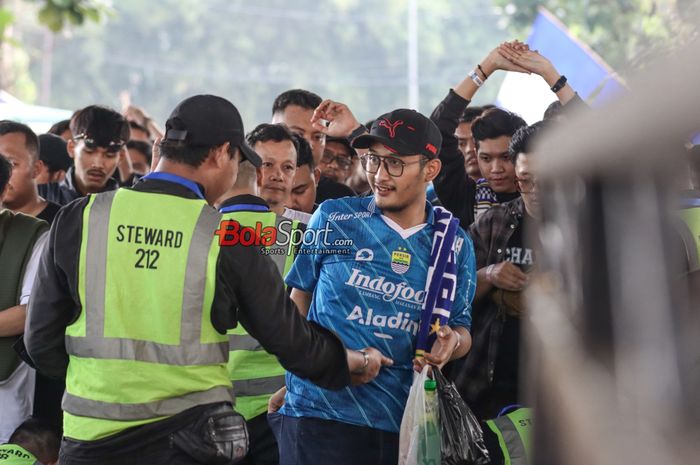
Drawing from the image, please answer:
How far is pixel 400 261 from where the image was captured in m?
4.70

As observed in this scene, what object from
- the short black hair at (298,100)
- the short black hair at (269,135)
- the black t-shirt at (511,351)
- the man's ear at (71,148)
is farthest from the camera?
the man's ear at (71,148)

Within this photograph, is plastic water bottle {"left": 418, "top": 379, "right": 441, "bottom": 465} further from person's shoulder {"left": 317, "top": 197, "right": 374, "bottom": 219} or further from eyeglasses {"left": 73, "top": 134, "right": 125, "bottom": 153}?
eyeglasses {"left": 73, "top": 134, "right": 125, "bottom": 153}

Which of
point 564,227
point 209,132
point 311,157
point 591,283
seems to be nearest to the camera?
point 591,283

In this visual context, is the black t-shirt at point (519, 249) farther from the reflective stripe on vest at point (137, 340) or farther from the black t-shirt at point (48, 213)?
the black t-shirt at point (48, 213)

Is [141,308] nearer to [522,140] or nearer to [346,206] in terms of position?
[346,206]

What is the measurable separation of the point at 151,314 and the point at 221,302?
24cm

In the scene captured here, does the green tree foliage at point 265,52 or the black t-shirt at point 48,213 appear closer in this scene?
the black t-shirt at point 48,213

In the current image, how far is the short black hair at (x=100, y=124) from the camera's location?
7559 mm

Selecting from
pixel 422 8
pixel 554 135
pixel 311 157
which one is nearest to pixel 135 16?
pixel 422 8

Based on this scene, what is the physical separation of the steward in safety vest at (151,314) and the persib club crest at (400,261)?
33.7 inches

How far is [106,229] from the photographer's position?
3770mm

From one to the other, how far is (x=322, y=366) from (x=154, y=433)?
0.69 meters

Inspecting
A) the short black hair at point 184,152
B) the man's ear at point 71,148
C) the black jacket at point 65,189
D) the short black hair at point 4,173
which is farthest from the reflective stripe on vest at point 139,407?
the man's ear at point 71,148

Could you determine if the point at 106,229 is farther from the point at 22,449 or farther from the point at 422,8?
the point at 422,8
